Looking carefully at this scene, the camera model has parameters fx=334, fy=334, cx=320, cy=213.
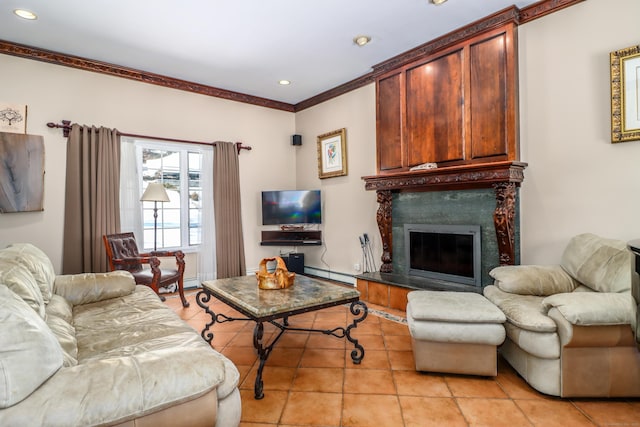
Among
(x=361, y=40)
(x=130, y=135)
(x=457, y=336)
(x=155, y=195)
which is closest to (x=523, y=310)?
(x=457, y=336)

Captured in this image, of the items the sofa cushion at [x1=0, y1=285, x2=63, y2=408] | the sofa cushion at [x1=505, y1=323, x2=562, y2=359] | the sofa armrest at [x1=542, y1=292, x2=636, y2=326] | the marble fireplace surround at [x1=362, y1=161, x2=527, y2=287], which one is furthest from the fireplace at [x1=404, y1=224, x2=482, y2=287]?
the sofa cushion at [x1=0, y1=285, x2=63, y2=408]

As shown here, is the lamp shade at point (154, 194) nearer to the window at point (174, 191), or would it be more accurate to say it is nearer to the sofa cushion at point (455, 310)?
the window at point (174, 191)

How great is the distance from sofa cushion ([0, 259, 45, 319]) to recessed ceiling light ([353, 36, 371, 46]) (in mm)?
3381

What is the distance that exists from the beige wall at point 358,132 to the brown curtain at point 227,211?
25 cm

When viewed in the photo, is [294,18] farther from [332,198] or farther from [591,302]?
[591,302]

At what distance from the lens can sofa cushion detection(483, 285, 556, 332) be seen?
1.94m

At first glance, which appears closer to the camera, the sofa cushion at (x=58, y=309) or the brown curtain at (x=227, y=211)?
the sofa cushion at (x=58, y=309)

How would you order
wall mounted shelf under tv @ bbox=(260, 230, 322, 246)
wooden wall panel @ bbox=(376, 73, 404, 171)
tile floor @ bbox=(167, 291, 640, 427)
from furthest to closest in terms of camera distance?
1. wall mounted shelf under tv @ bbox=(260, 230, 322, 246)
2. wooden wall panel @ bbox=(376, 73, 404, 171)
3. tile floor @ bbox=(167, 291, 640, 427)

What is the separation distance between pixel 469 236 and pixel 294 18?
274cm

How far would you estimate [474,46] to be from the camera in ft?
10.5

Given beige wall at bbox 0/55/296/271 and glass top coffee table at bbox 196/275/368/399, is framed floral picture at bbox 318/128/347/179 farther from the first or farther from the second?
glass top coffee table at bbox 196/275/368/399

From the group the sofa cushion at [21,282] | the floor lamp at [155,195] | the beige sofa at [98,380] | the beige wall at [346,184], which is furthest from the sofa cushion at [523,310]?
the floor lamp at [155,195]

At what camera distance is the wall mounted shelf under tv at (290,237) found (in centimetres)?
505

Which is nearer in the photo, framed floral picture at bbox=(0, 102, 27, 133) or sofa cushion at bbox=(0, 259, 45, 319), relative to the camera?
sofa cushion at bbox=(0, 259, 45, 319)
